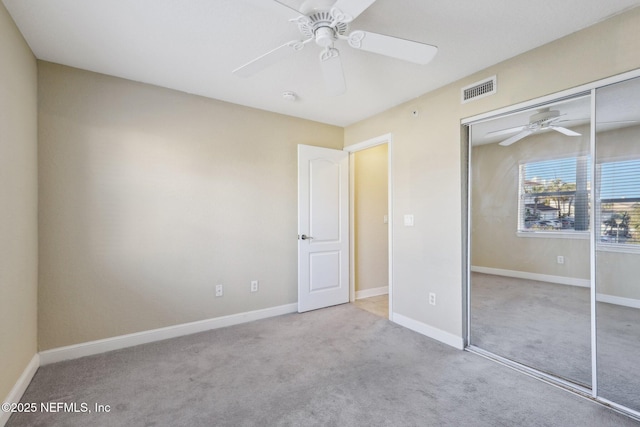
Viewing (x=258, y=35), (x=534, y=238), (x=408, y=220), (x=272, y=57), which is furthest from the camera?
(x=408, y=220)

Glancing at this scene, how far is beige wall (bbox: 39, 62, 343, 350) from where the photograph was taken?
2.46 meters

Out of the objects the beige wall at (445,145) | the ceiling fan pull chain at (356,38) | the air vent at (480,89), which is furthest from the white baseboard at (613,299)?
the ceiling fan pull chain at (356,38)

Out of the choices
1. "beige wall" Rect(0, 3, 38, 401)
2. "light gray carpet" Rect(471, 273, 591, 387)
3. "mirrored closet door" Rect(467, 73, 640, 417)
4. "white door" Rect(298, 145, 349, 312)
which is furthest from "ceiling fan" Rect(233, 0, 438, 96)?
"light gray carpet" Rect(471, 273, 591, 387)

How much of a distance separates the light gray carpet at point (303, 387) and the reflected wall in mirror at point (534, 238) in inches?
15.3

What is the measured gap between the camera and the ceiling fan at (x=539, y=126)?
2.22 m

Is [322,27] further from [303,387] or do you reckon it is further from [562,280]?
[562,280]

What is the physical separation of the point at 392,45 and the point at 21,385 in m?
3.30

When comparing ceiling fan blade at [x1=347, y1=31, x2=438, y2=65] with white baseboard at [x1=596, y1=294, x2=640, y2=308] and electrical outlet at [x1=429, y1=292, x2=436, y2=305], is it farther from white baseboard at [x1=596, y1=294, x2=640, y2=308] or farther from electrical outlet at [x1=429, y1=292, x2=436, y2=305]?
electrical outlet at [x1=429, y1=292, x2=436, y2=305]

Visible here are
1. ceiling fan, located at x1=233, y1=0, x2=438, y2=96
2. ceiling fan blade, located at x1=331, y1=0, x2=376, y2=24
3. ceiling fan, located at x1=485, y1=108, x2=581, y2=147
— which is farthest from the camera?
ceiling fan, located at x1=485, y1=108, x2=581, y2=147

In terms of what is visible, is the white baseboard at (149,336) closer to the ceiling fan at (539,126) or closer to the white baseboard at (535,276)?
the white baseboard at (535,276)

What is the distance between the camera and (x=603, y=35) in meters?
1.89

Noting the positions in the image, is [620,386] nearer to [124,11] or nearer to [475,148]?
[475,148]

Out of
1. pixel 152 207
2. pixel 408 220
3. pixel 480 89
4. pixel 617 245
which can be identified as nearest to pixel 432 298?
pixel 408 220

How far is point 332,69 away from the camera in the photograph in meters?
1.84
